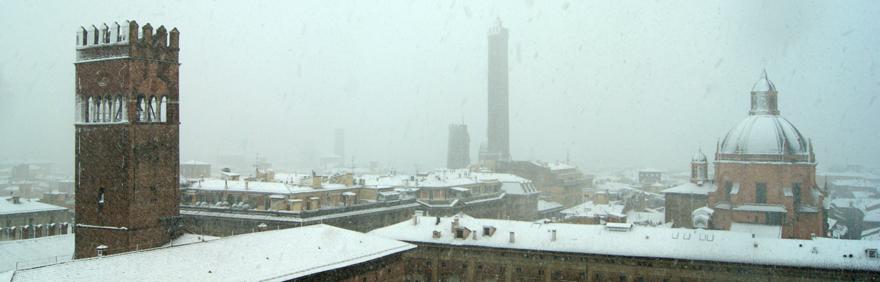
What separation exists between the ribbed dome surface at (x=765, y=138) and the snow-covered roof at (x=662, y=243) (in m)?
23.1

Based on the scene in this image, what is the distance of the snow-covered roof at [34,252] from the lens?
46.2 metres

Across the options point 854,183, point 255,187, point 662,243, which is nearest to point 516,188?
point 255,187

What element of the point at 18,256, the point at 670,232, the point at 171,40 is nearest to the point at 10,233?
the point at 18,256

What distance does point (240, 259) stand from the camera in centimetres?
3594

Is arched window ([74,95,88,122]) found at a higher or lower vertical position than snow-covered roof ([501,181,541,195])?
higher

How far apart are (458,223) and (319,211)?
15772 millimetres

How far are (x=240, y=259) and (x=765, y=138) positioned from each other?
53.4 m

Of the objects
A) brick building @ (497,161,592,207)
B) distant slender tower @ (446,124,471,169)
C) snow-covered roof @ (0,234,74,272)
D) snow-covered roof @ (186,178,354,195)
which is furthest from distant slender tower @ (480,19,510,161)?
snow-covered roof @ (0,234,74,272)

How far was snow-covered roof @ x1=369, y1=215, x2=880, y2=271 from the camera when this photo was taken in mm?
46531

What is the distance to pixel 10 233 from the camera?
6425 cm

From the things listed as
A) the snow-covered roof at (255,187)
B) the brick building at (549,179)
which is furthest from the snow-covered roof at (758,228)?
the brick building at (549,179)

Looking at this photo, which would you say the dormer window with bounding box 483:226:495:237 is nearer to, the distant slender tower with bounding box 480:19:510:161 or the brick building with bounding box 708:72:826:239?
the brick building with bounding box 708:72:826:239

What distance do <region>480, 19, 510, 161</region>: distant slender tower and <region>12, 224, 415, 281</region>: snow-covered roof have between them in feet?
418

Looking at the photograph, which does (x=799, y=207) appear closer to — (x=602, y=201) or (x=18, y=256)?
(x=602, y=201)
